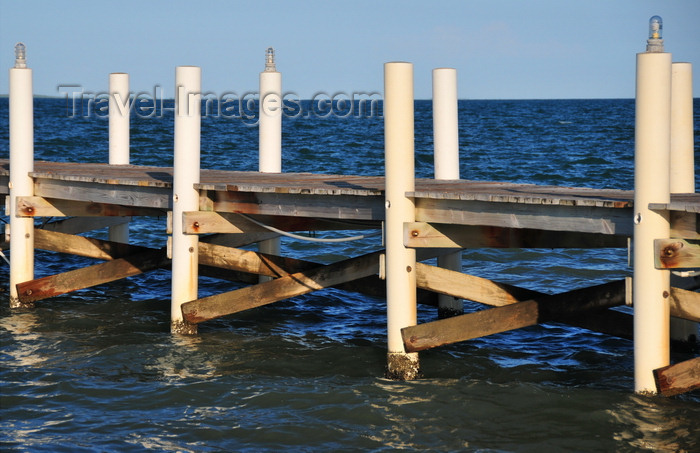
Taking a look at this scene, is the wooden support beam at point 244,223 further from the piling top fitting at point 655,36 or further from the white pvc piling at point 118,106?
the white pvc piling at point 118,106

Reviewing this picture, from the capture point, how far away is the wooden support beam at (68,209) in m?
10.1

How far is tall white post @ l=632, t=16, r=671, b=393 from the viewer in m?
6.38

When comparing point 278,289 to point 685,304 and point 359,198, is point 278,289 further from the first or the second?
point 685,304

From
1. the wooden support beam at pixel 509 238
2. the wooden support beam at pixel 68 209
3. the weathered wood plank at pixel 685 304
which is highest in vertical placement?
the wooden support beam at pixel 68 209

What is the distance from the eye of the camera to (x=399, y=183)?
7.50 m

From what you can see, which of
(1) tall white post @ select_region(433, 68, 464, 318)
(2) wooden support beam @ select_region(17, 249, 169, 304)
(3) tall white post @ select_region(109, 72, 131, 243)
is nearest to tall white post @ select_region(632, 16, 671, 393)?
(1) tall white post @ select_region(433, 68, 464, 318)

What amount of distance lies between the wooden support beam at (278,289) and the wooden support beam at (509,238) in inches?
34.5

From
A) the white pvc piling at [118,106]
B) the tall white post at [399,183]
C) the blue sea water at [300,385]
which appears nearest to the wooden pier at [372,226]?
the tall white post at [399,183]

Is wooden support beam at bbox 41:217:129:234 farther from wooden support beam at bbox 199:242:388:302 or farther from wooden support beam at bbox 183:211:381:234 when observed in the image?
wooden support beam at bbox 183:211:381:234

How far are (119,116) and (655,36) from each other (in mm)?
7313

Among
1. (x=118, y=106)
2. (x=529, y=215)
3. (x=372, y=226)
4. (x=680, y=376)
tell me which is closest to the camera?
(x=680, y=376)

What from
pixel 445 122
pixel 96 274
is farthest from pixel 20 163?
pixel 445 122

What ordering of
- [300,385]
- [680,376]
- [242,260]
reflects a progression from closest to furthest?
[680,376], [300,385], [242,260]

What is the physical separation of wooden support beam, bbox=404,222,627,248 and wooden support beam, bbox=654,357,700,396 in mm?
1366
